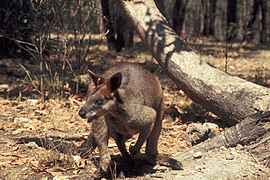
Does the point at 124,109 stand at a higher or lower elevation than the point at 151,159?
higher

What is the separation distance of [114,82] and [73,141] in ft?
6.36

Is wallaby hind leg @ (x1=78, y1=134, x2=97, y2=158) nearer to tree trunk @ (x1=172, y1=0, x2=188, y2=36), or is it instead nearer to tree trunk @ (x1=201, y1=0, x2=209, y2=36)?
tree trunk @ (x1=172, y1=0, x2=188, y2=36)

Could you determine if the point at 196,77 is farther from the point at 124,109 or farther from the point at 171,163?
the point at 124,109

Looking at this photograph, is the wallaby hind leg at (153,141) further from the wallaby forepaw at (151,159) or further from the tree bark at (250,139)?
the tree bark at (250,139)

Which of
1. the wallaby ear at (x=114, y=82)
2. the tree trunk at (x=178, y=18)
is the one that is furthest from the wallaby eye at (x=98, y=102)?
the tree trunk at (x=178, y=18)

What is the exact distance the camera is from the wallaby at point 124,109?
480 centimetres

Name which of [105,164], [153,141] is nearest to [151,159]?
[153,141]

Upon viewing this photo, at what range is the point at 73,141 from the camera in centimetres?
651

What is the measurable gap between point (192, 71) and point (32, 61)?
5523mm

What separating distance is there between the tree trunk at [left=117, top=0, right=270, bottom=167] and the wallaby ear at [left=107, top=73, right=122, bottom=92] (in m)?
1.44

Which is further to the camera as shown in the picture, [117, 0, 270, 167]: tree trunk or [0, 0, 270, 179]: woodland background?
[117, 0, 270, 167]: tree trunk

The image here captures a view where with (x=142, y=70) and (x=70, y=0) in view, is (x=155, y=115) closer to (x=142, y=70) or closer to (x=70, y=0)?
(x=142, y=70)

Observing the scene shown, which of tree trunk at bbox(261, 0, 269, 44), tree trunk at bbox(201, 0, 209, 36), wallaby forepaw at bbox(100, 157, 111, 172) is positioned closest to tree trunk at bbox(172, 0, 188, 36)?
tree trunk at bbox(261, 0, 269, 44)

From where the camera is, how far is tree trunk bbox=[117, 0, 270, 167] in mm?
5723
